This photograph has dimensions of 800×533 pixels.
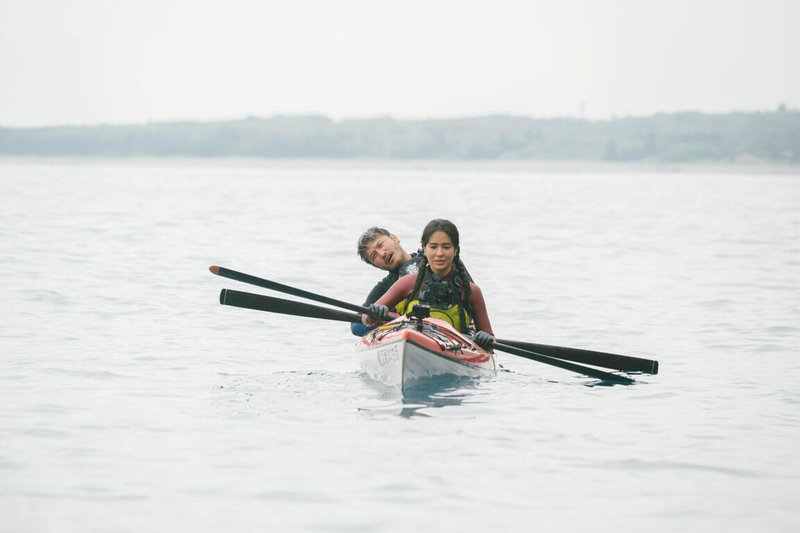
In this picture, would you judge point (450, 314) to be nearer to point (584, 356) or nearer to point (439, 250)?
point (439, 250)

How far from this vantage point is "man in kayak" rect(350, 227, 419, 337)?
11219 mm

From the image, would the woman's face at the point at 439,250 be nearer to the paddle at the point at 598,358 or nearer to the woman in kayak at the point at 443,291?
the woman in kayak at the point at 443,291

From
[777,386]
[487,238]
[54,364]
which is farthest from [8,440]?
[487,238]

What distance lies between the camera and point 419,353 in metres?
9.73

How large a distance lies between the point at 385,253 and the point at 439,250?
1.08 meters

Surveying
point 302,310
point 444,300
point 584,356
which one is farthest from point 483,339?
point 302,310

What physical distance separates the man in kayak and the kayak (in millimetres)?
913

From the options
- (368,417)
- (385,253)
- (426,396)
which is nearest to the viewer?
(368,417)

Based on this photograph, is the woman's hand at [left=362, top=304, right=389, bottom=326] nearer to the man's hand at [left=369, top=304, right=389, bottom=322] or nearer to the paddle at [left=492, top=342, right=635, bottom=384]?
the man's hand at [left=369, top=304, right=389, bottom=322]

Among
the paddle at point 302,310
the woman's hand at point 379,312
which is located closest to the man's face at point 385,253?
the paddle at point 302,310

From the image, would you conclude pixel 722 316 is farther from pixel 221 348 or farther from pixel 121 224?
pixel 121 224

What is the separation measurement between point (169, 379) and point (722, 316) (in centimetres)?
903

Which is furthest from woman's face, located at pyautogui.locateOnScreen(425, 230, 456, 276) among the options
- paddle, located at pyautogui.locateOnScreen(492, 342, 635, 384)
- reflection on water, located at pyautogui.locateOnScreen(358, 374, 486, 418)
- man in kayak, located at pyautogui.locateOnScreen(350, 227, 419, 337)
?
reflection on water, located at pyautogui.locateOnScreen(358, 374, 486, 418)

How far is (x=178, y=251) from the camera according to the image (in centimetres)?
2841
